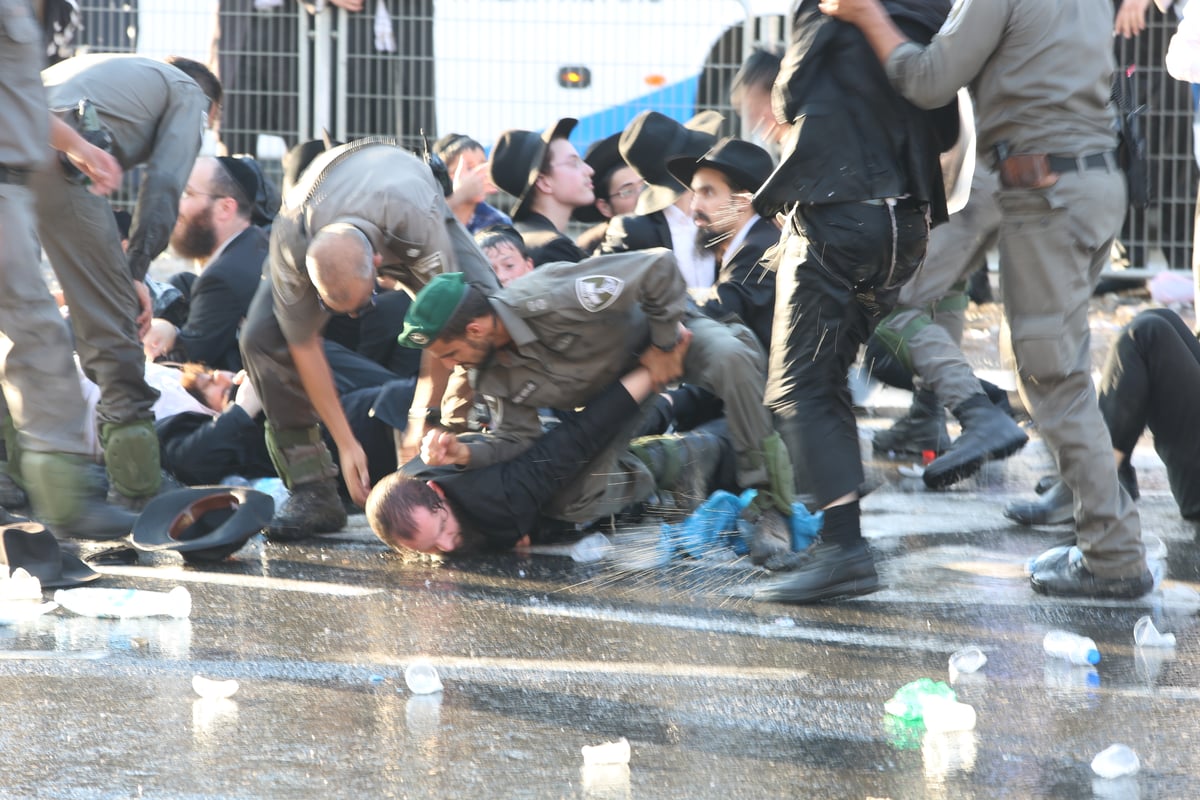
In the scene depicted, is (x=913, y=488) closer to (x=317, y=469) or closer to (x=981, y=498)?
(x=981, y=498)

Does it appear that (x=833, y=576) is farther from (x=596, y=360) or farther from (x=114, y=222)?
(x=114, y=222)

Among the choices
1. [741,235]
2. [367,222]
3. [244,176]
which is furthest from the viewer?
[244,176]

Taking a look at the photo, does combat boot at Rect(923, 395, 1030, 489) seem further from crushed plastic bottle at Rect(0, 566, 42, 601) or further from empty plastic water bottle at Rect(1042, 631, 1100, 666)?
crushed plastic bottle at Rect(0, 566, 42, 601)

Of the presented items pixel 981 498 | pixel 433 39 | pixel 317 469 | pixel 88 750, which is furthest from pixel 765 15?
pixel 88 750

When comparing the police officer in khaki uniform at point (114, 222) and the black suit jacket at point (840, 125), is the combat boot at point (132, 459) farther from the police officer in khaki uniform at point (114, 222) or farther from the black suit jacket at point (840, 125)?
the black suit jacket at point (840, 125)

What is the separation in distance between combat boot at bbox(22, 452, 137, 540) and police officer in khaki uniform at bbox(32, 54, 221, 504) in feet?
1.84

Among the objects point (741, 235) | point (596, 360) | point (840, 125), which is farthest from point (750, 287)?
point (840, 125)

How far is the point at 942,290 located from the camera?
6164mm

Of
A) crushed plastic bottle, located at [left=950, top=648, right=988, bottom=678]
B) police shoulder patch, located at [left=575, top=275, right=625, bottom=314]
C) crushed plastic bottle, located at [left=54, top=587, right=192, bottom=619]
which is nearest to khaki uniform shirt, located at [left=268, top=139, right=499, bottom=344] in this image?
police shoulder patch, located at [left=575, top=275, right=625, bottom=314]

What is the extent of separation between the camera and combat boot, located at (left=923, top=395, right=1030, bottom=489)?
5652mm

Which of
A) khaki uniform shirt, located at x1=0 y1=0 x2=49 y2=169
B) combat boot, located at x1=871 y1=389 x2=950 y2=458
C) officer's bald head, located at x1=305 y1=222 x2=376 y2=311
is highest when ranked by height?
khaki uniform shirt, located at x1=0 y1=0 x2=49 y2=169

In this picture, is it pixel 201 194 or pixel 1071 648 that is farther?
pixel 201 194

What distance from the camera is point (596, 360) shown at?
4.96m

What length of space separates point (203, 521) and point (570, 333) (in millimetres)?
1265
